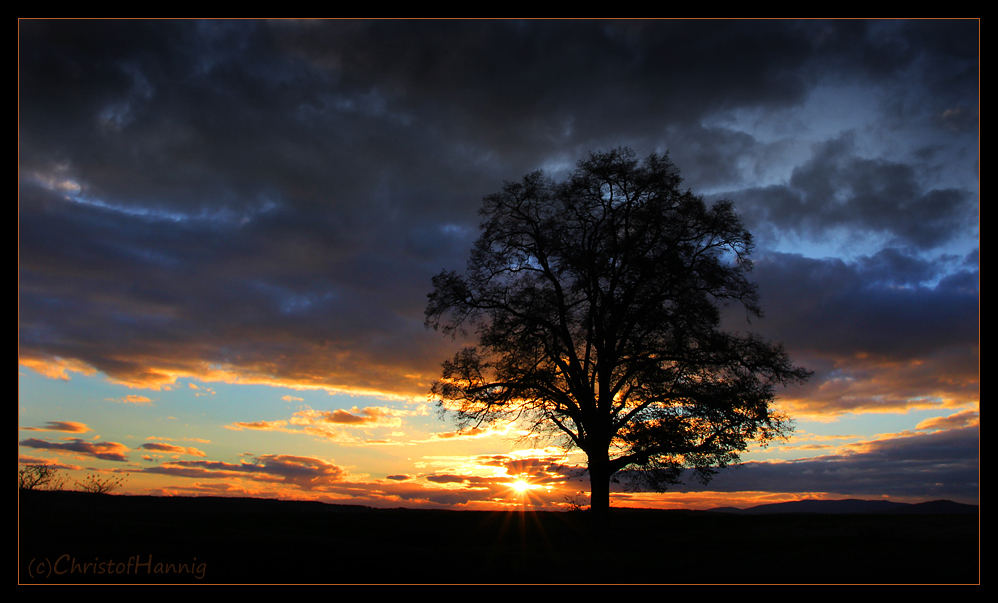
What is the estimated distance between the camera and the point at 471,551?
592 inches

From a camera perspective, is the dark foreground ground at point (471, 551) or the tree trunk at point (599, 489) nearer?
the dark foreground ground at point (471, 551)

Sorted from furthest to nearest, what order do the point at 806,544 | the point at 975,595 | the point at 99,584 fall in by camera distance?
the point at 806,544 < the point at 99,584 < the point at 975,595

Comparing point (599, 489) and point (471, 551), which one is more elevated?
point (599, 489)

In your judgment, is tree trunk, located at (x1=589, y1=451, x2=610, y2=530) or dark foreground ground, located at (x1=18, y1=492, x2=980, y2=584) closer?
dark foreground ground, located at (x1=18, y1=492, x2=980, y2=584)

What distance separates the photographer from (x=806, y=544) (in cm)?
1379

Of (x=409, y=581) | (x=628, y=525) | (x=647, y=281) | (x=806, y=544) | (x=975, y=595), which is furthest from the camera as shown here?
(x=628, y=525)

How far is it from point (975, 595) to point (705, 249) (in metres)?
11.5

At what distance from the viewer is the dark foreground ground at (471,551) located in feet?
36.3

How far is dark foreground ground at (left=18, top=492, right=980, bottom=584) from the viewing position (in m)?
11.1

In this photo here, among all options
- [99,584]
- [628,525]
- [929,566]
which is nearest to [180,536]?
[99,584]

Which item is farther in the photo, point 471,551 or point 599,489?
point 599,489
